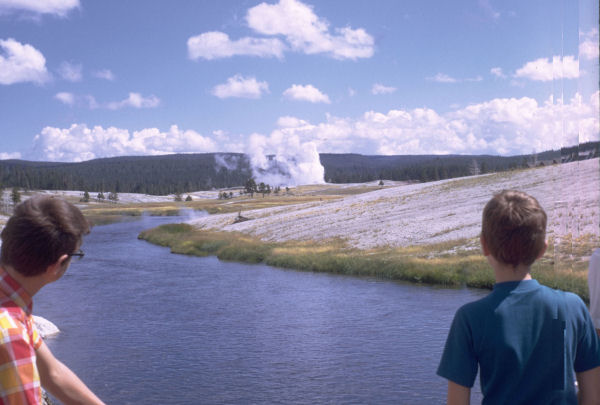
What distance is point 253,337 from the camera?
18109 mm

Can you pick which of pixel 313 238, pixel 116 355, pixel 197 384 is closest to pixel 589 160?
pixel 197 384

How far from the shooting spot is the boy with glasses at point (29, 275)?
8.17 ft

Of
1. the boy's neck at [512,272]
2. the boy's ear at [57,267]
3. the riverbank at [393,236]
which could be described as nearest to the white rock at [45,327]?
the riverbank at [393,236]

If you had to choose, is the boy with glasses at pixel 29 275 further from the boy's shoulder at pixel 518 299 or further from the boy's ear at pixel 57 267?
the boy's shoulder at pixel 518 299

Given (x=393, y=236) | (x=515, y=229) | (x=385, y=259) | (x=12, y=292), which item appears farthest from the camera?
(x=393, y=236)

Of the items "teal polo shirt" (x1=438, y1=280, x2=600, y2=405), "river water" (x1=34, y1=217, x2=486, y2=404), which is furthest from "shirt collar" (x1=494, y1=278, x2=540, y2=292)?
"river water" (x1=34, y1=217, x2=486, y2=404)

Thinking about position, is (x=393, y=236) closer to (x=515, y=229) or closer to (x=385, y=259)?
(x=385, y=259)

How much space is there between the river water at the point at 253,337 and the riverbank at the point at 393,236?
82.5 inches

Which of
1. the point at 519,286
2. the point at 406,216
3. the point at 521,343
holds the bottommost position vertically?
the point at 406,216

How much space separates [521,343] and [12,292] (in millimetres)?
2393

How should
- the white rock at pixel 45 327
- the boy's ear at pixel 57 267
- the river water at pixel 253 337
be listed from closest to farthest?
the boy's ear at pixel 57 267
the river water at pixel 253 337
the white rock at pixel 45 327

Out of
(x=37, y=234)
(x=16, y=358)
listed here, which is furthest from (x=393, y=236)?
(x=16, y=358)

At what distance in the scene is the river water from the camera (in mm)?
13445

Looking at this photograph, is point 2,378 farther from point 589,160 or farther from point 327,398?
point 327,398
